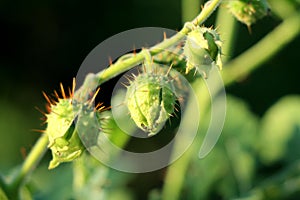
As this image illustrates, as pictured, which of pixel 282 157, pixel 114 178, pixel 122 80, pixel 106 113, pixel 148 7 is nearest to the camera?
pixel 122 80

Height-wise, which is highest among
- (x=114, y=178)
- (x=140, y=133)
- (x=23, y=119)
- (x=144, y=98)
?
(x=144, y=98)

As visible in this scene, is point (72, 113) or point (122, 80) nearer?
point (72, 113)

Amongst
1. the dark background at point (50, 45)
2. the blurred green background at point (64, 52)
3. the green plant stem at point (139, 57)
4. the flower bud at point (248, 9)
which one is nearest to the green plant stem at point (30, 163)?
the green plant stem at point (139, 57)

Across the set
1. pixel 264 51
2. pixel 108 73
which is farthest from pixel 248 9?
pixel 264 51

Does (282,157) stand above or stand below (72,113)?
below

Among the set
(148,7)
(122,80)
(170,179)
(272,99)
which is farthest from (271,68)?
(122,80)

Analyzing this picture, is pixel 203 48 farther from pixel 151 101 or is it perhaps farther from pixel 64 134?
pixel 64 134

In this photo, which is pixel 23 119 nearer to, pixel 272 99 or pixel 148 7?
pixel 148 7

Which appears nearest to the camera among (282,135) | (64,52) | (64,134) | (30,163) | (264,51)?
(64,134)
